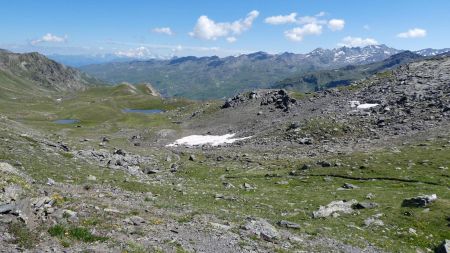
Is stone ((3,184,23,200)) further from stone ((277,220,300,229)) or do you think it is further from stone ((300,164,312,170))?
stone ((300,164,312,170))

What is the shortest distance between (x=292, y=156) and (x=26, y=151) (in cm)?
4286

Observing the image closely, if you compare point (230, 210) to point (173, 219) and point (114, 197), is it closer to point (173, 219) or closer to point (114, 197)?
point (173, 219)

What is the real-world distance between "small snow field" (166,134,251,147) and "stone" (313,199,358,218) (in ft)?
178

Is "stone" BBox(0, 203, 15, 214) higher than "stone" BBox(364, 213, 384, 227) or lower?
higher

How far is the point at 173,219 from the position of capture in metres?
30.1

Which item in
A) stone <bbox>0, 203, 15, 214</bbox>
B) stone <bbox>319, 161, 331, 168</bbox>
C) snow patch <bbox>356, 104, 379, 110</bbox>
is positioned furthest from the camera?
snow patch <bbox>356, 104, 379, 110</bbox>

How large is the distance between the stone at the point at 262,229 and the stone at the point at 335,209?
7.40 meters

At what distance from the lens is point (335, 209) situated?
1523 inches

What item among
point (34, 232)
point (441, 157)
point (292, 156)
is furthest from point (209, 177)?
point (34, 232)

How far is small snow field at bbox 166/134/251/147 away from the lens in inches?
3769

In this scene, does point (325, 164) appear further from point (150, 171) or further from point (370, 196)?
point (150, 171)

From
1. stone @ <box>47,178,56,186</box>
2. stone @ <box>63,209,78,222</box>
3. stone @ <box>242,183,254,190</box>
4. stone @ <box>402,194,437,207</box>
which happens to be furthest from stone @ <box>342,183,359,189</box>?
stone @ <box>63,209,78,222</box>

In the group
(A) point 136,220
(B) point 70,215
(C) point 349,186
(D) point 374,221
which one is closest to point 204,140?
(C) point 349,186

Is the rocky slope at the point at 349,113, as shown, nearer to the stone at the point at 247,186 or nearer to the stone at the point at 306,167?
the stone at the point at 306,167
